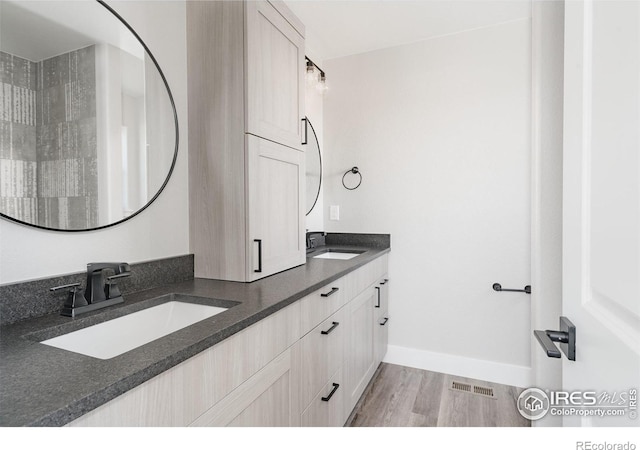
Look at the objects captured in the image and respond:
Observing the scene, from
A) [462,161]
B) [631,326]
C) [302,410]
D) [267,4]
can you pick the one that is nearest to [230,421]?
[302,410]

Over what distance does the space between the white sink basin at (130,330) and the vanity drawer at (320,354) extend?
0.41 meters

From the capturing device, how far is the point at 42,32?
3.50 feet

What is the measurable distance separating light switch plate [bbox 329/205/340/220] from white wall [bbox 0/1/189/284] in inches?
58.5

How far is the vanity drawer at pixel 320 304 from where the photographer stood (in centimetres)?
134

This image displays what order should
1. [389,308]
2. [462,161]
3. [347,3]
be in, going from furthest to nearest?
[389,308] → [462,161] → [347,3]

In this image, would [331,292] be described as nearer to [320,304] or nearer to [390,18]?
[320,304]

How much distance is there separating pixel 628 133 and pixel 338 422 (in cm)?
168

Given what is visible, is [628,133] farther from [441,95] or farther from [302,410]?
[441,95]

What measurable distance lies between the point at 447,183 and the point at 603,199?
6.52ft

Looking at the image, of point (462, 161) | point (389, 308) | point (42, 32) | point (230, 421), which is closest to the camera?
point (230, 421)

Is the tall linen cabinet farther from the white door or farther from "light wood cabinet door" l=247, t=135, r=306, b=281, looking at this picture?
the white door
